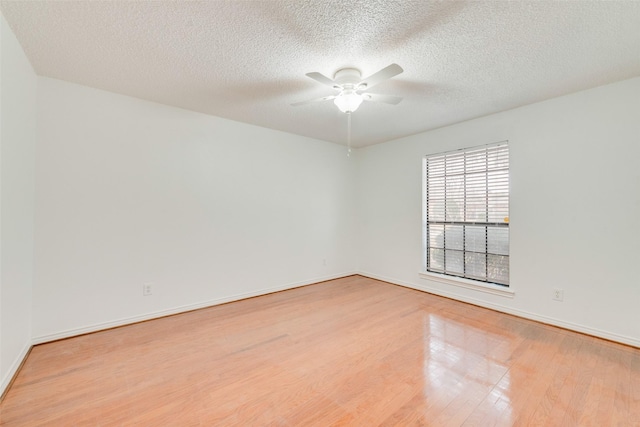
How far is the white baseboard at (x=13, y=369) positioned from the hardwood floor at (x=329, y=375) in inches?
1.9

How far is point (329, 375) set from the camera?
6.45 feet

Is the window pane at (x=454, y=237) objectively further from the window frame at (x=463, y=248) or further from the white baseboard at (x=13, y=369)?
the white baseboard at (x=13, y=369)

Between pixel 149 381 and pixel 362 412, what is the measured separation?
1.49 metres

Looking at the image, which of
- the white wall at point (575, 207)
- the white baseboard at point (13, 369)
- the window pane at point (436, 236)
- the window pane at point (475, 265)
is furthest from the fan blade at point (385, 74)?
the white baseboard at point (13, 369)

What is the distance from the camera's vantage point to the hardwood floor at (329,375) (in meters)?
1.58

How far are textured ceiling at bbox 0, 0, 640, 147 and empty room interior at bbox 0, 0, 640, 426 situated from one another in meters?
0.02

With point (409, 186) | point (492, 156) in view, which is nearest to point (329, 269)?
point (409, 186)

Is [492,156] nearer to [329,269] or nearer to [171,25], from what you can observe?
[329,269]

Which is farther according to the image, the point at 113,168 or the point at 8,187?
the point at 113,168

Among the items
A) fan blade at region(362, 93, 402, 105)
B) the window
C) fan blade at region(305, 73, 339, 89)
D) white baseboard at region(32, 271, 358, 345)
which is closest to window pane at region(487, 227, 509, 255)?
the window

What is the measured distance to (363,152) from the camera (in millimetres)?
4980

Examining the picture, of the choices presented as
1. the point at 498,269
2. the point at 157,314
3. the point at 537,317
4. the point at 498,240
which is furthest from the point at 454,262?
the point at 157,314

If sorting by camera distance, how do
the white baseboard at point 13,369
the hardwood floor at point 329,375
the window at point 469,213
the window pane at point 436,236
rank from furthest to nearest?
the window pane at point 436,236
the window at point 469,213
the white baseboard at point 13,369
the hardwood floor at point 329,375

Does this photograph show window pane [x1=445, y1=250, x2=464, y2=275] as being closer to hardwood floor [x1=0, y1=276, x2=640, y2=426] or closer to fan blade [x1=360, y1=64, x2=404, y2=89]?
hardwood floor [x1=0, y1=276, x2=640, y2=426]
